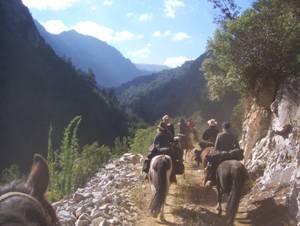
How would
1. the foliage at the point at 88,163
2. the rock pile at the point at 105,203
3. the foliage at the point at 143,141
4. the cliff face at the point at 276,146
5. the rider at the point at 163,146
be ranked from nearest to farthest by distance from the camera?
1. the rock pile at the point at 105,203
2. the cliff face at the point at 276,146
3. the rider at the point at 163,146
4. the foliage at the point at 88,163
5. the foliage at the point at 143,141

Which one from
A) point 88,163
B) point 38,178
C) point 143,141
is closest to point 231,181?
point 38,178

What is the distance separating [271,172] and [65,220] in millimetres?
4423

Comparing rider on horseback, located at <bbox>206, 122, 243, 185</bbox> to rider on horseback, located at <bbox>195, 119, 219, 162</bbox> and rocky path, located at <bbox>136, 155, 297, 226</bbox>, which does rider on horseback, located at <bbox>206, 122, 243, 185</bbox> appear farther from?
rider on horseback, located at <bbox>195, 119, 219, 162</bbox>

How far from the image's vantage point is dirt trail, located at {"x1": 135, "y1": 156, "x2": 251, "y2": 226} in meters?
10.0

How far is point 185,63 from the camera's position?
12394 centimetres

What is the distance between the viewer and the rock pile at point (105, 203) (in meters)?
9.69

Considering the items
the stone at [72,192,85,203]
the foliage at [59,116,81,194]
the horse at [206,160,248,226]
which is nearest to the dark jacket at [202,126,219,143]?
the horse at [206,160,248,226]

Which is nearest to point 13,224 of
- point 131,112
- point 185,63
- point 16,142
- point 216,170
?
point 216,170

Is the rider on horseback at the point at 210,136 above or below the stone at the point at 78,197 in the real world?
above

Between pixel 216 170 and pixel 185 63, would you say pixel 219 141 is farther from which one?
pixel 185 63

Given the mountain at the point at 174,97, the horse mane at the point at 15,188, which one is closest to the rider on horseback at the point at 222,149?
the horse mane at the point at 15,188

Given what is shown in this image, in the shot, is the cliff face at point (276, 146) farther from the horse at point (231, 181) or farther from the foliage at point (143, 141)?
the foliage at point (143, 141)

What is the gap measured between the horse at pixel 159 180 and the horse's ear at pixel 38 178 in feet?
23.7

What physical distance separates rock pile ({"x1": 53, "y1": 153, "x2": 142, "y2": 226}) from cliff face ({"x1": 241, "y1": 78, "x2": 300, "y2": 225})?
281 centimetres
